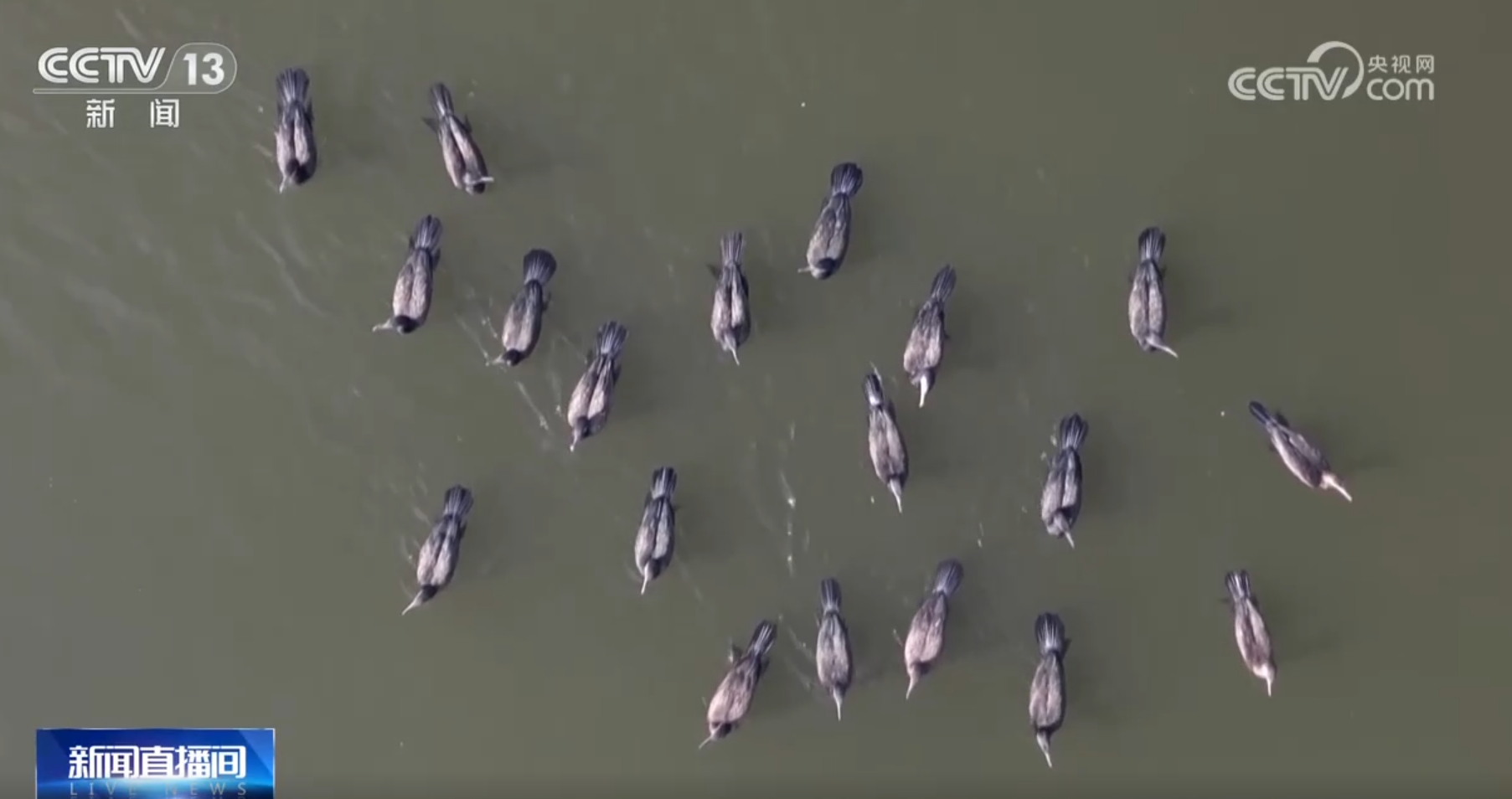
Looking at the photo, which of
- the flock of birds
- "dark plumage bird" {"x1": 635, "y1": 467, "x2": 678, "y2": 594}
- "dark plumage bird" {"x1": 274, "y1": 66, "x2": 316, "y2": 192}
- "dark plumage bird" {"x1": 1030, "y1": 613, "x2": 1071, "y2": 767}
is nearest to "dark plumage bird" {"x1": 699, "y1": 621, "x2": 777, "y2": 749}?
the flock of birds

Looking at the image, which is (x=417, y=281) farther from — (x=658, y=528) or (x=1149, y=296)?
(x=1149, y=296)

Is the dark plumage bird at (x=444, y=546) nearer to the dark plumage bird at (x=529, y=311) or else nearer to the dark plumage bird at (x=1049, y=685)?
the dark plumage bird at (x=529, y=311)

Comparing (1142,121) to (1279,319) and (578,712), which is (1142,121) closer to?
(1279,319)

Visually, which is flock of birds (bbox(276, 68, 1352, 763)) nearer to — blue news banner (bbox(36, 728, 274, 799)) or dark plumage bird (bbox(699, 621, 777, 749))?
dark plumage bird (bbox(699, 621, 777, 749))

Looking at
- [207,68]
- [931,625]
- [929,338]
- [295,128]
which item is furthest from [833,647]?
[207,68]

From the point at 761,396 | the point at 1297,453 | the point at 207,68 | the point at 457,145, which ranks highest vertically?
the point at 207,68

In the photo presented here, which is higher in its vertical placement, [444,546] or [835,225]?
[835,225]
